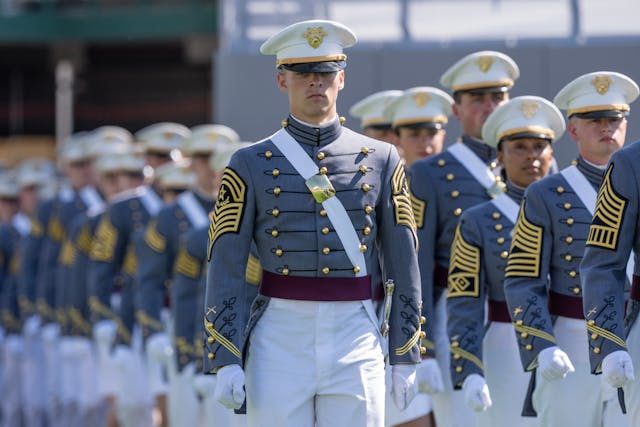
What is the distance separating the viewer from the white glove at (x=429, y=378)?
9.62 meters

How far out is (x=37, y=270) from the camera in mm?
16922

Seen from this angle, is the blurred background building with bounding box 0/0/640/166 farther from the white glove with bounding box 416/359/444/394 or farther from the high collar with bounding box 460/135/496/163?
the white glove with bounding box 416/359/444/394

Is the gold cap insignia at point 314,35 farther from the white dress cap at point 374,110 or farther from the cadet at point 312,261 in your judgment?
the white dress cap at point 374,110

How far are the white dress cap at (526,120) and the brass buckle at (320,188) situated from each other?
79.8 inches

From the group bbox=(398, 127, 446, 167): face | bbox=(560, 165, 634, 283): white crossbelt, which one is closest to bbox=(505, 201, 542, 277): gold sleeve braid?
bbox=(560, 165, 634, 283): white crossbelt

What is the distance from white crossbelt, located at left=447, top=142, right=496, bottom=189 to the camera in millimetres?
9914

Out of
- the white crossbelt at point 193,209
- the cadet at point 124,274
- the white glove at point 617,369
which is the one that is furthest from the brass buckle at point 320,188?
the cadet at point 124,274

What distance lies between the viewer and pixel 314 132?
7.58m

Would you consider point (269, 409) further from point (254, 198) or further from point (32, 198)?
point (32, 198)

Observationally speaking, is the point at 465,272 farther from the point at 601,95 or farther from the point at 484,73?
the point at 484,73

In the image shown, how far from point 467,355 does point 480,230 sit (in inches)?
24.8

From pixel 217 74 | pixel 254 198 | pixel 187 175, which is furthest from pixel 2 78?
pixel 254 198

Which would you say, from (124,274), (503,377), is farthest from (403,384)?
(124,274)

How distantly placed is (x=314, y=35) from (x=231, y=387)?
142cm
